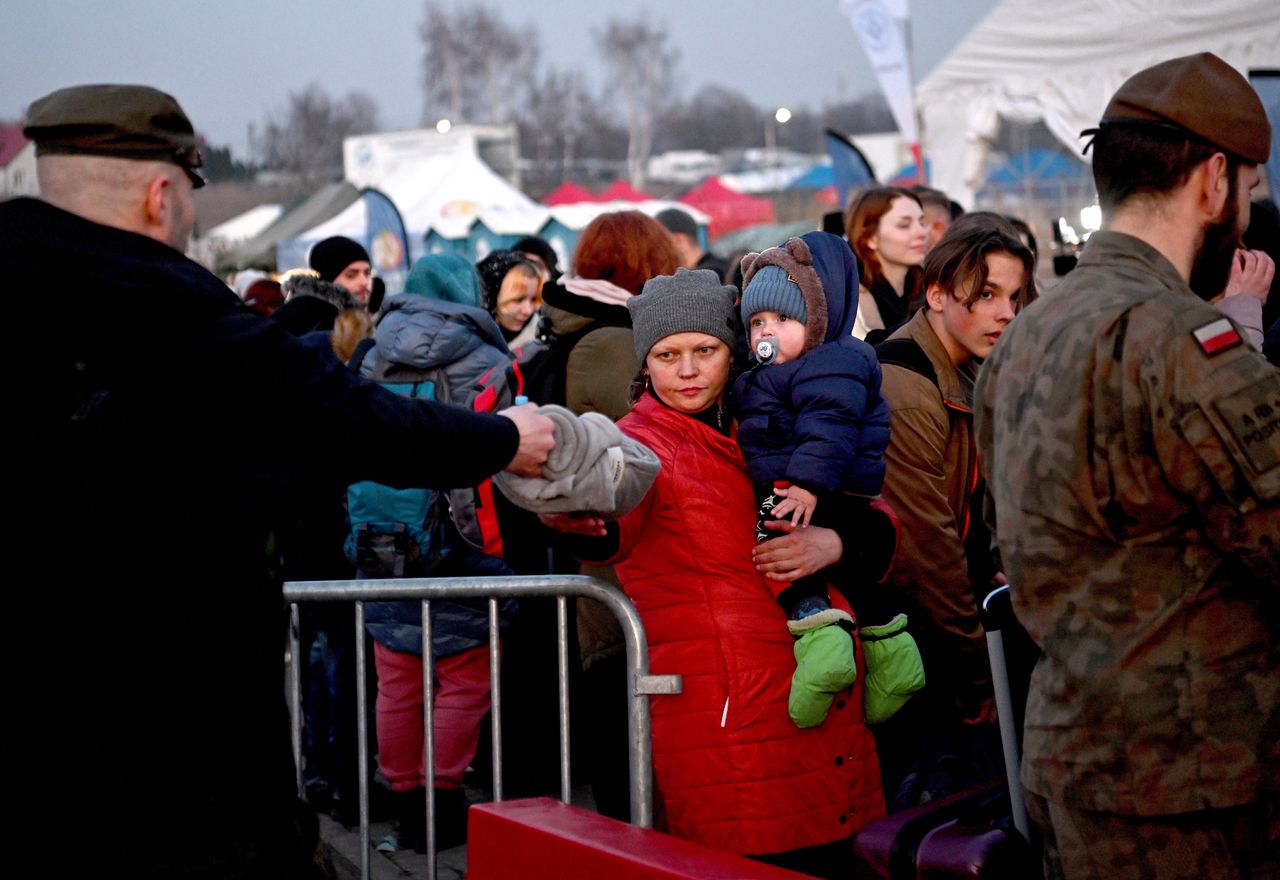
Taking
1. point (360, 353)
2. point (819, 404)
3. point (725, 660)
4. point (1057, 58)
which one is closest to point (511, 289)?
point (360, 353)

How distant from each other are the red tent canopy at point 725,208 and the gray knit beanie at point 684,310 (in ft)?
85.8

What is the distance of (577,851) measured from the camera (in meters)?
2.93

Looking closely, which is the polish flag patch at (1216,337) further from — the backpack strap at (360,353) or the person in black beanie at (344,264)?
the person in black beanie at (344,264)

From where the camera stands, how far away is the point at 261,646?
2424mm

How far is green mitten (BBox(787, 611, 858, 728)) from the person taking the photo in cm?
325

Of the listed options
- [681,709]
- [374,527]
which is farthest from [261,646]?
[374,527]

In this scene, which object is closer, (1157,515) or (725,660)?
(1157,515)

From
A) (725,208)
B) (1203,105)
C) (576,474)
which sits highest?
(725,208)

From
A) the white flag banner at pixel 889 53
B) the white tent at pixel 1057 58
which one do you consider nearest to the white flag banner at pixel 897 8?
the white flag banner at pixel 889 53

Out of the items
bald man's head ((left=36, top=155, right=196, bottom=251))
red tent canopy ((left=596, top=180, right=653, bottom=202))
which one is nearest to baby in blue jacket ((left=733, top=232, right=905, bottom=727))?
bald man's head ((left=36, top=155, right=196, bottom=251))

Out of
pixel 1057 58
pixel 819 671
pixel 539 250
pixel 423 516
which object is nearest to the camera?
pixel 819 671

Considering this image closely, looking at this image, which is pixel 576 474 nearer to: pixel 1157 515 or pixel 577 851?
pixel 577 851

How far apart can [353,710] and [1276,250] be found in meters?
4.17

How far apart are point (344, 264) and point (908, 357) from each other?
433 cm
